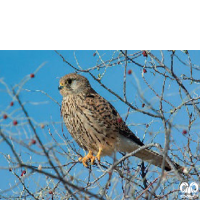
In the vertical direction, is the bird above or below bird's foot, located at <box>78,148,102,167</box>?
above

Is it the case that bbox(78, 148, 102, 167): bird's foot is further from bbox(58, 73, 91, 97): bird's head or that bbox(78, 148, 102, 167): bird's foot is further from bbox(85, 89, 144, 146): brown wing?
bbox(58, 73, 91, 97): bird's head

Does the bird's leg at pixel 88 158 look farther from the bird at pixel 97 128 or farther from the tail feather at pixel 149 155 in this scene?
the tail feather at pixel 149 155

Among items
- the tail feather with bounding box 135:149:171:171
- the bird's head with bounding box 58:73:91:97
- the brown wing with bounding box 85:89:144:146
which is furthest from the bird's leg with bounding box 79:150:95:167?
the bird's head with bounding box 58:73:91:97

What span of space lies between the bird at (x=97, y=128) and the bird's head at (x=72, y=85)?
14 mm

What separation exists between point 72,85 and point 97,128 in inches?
29.0

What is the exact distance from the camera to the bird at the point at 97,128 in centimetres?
464

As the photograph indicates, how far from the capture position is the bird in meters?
4.64

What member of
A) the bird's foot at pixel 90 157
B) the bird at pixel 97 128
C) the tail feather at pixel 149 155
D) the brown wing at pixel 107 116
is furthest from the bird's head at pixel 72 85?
the tail feather at pixel 149 155

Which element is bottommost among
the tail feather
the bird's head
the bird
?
the tail feather

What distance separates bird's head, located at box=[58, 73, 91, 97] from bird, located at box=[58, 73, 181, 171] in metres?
0.01

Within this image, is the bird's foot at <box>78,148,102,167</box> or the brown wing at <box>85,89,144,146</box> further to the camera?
the brown wing at <box>85,89,144,146</box>
